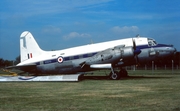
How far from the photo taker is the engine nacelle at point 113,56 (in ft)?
89.2

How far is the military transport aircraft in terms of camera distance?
27777 mm

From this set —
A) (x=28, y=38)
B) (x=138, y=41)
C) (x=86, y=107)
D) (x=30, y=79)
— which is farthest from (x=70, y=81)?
(x=86, y=107)

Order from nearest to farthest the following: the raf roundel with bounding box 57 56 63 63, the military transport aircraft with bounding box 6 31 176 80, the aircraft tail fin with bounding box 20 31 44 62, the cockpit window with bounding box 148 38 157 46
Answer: the military transport aircraft with bounding box 6 31 176 80 < the cockpit window with bounding box 148 38 157 46 < the raf roundel with bounding box 57 56 63 63 < the aircraft tail fin with bounding box 20 31 44 62

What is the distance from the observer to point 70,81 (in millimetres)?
23906

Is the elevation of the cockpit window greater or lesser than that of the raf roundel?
greater

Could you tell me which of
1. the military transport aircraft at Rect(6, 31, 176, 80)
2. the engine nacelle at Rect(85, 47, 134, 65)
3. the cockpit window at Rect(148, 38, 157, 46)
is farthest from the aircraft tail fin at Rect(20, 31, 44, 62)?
the cockpit window at Rect(148, 38, 157, 46)

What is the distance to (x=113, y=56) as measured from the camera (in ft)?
90.6

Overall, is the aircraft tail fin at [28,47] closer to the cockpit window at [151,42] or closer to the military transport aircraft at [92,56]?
the military transport aircraft at [92,56]

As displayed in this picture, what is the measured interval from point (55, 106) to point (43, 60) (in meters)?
20.3

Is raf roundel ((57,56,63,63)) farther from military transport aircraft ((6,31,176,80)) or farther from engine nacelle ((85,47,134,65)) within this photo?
engine nacelle ((85,47,134,65))

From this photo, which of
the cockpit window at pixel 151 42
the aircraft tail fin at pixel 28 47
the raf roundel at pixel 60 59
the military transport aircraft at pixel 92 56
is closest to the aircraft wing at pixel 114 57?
the military transport aircraft at pixel 92 56

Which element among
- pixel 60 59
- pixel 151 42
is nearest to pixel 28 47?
pixel 60 59

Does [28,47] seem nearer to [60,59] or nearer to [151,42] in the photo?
[60,59]

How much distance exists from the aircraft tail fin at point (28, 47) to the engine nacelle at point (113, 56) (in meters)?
7.01
